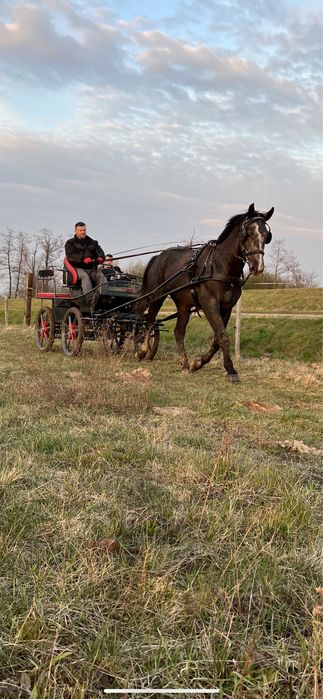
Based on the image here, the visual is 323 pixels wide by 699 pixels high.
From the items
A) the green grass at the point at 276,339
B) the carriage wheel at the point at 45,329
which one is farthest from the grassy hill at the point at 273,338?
the carriage wheel at the point at 45,329

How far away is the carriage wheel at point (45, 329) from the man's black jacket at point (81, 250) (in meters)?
1.36

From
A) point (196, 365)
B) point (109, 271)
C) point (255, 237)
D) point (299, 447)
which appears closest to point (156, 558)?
point (299, 447)

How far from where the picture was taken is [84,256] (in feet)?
33.5

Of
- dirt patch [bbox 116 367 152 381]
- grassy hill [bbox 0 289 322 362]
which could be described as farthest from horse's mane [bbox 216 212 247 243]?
grassy hill [bbox 0 289 322 362]

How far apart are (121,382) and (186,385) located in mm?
937

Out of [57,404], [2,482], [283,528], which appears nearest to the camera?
[283,528]

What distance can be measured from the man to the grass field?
19.4 ft

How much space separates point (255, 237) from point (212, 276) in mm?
1176

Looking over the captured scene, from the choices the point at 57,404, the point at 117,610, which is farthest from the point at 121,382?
the point at 117,610

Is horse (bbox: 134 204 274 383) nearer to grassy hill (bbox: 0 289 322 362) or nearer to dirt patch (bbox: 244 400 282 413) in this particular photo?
dirt patch (bbox: 244 400 282 413)

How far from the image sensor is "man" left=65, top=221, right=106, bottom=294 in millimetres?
10102

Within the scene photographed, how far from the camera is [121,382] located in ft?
22.5

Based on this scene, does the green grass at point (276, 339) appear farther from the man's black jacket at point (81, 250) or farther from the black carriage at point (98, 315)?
the man's black jacket at point (81, 250)

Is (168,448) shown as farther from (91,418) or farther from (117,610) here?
(117,610)
